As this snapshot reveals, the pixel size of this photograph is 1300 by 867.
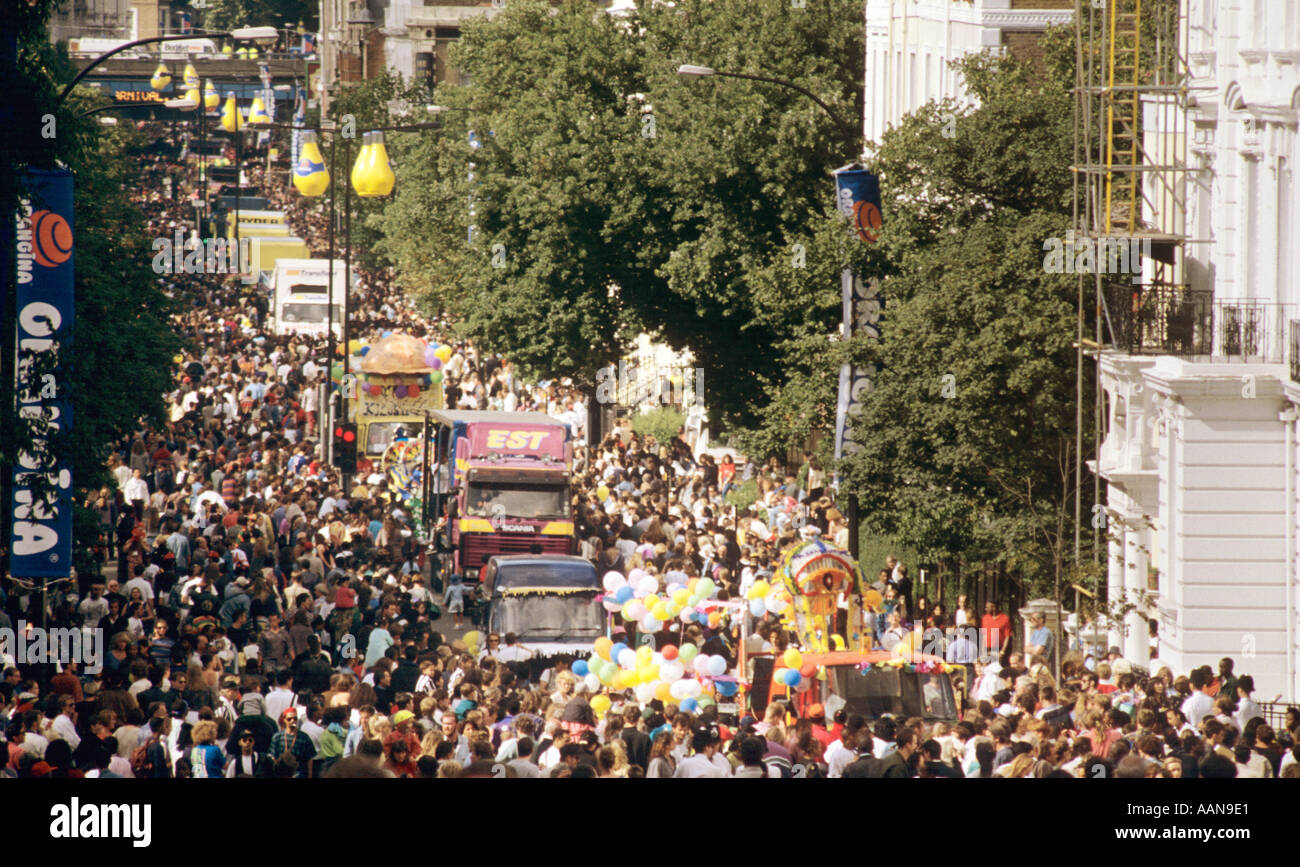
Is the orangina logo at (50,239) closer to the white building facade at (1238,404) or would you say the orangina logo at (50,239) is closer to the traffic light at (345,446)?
the white building facade at (1238,404)

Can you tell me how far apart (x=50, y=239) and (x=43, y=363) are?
135 centimetres

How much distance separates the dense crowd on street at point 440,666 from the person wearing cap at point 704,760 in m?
0.02

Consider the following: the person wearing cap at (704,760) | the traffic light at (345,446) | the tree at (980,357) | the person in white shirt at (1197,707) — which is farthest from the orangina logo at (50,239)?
the traffic light at (345,446)

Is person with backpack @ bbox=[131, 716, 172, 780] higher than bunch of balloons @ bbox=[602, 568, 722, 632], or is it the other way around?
bunch of balloons @ bbox=[602, 568, 722, 632]

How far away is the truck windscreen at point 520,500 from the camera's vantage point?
34.6 metres

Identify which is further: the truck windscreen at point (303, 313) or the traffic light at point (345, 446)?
the truck windscreen at point (303, 313)

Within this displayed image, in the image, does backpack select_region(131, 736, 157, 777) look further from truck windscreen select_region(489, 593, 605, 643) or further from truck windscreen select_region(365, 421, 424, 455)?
truck windscreen select_region(365, 421, 424, 455)

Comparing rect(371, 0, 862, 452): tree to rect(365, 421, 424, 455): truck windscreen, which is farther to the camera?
rect(365, 421, 424, 455): truck windscreen

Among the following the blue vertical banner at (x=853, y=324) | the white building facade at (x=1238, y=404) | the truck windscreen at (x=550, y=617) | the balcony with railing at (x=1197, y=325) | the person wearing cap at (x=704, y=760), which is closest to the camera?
the person wearing cap at (x=704, y=760)

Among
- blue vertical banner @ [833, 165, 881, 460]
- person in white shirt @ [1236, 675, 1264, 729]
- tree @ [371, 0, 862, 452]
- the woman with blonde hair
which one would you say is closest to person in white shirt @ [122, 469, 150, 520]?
tree @ [371, 0, 862, 452]

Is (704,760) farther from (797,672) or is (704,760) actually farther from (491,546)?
(491,546)

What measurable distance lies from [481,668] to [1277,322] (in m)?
10.8

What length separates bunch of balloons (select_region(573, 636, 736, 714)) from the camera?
2048 cm

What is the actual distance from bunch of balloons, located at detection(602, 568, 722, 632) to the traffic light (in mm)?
17557
